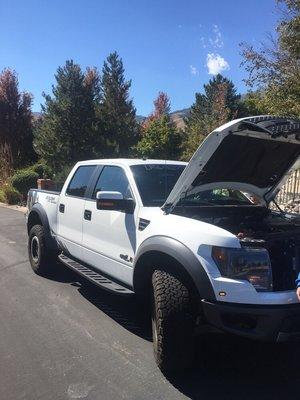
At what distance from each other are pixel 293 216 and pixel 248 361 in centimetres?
177

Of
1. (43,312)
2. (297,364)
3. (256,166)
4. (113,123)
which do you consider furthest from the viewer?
(113,123)

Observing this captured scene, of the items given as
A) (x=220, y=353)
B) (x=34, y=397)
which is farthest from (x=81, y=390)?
(x=220, y=353)

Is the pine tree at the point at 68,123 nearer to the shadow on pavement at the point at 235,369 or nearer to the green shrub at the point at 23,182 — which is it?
the green shrub at the point at 23,182

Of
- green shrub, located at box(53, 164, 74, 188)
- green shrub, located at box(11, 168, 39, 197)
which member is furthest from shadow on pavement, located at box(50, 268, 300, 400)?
green shrub, located at box(53, 164, 74, 188)

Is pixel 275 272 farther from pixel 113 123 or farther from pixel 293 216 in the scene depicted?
pixel 113 123

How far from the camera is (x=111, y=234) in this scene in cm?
541

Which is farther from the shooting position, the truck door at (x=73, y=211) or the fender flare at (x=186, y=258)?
the truck door at (x=73, y=211)

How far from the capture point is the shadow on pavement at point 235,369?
13.0 feet

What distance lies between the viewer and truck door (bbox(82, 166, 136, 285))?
16.7 feet

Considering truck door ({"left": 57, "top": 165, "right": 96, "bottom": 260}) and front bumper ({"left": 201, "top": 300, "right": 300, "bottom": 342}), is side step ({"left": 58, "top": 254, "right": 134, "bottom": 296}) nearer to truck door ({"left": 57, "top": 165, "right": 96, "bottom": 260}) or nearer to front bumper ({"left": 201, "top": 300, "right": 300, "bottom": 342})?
truck door ({"left": 57, "top": 165, "right": 96, "bottom": 260})

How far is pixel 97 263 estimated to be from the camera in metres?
5.75

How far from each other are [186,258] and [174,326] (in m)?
0.55

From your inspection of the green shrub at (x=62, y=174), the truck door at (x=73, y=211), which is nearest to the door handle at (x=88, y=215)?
the truck door at (x=73, y=211)

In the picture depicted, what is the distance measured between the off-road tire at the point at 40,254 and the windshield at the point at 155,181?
2285 mm
